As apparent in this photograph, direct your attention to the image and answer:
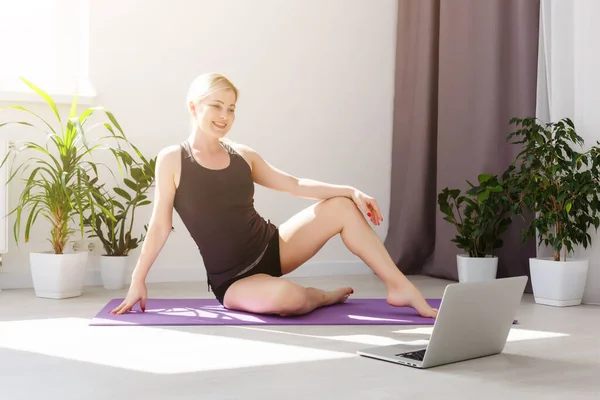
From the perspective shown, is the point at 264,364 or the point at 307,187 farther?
the point at 307,187

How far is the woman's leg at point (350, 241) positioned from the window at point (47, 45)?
1.38 m

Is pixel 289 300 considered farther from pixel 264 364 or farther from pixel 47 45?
pixel 47 45

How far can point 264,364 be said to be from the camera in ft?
6.31

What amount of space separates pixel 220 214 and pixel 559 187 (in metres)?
1.35

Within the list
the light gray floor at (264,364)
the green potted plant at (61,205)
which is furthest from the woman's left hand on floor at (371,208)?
the green potted plant at (61,205)

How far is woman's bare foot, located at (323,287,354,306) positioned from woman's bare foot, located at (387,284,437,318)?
0.93 feet

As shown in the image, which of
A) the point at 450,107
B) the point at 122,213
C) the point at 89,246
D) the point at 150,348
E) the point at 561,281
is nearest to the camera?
the point at 150,348

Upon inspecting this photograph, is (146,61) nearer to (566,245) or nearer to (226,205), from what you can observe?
(226,205)

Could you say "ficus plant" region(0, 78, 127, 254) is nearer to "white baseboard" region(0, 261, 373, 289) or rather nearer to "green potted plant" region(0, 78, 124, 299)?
"green potted plant" region(0, 78, 124, 299)

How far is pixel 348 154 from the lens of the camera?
4.15 meters

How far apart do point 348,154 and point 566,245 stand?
1.47 m

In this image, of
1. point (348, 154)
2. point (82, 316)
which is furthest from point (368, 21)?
point (82, 316)

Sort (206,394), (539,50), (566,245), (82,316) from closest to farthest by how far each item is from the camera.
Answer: (206,394) → (82,316) → (566,245) → (539,50)

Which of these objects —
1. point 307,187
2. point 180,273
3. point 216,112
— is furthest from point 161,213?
point 180,273
